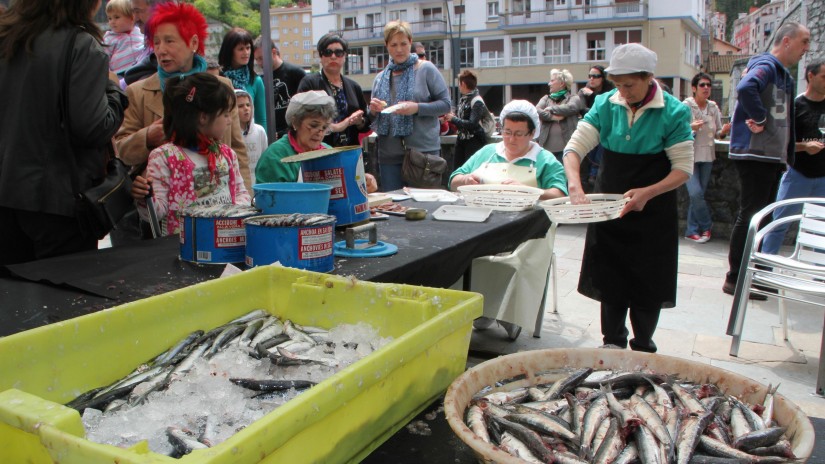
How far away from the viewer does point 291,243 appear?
6.97 ft

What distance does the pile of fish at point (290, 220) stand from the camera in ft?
7.03

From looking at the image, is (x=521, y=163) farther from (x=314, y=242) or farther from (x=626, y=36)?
(x=626, y=36)

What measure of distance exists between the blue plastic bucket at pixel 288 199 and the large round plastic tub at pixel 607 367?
120 cm

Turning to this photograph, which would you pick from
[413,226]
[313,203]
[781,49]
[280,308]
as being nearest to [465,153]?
[781,49]

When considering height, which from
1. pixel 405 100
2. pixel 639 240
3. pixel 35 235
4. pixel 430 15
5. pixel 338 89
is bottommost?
pixel 639 240

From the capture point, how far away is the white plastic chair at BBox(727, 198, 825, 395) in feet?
13.1

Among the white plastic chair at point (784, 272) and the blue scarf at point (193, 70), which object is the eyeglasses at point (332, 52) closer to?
the blue scarf at point (193, 70)

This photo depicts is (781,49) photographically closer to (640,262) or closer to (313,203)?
(640,262)

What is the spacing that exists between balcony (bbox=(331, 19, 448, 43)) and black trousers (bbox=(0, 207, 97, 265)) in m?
48.9

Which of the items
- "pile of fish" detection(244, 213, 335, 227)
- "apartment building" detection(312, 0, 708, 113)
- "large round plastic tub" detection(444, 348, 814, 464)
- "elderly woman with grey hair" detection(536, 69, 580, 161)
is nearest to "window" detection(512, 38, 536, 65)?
"apartment building" detection(312, 0, 708, 113)

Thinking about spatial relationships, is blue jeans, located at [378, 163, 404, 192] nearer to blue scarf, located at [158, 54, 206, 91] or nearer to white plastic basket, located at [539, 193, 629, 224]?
blue scarf, located at [158, 54, 206, 91]

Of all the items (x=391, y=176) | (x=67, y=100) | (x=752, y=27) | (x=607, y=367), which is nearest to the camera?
(x=607, y=367)

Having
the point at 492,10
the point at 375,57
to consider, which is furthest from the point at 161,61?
the point at 375,57

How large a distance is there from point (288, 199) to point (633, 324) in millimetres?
2458
